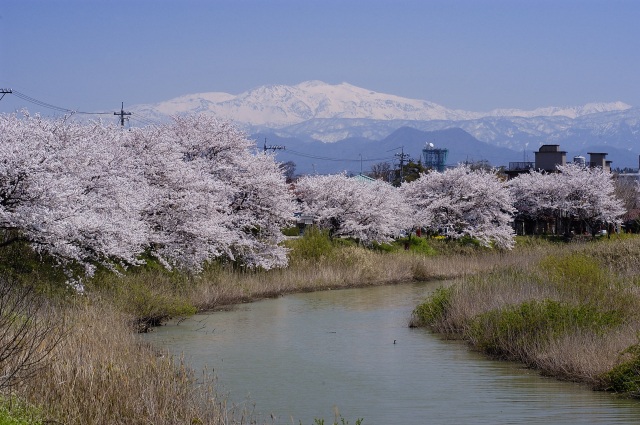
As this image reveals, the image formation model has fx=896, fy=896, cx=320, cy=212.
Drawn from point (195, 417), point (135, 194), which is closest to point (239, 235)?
point (135, 194)

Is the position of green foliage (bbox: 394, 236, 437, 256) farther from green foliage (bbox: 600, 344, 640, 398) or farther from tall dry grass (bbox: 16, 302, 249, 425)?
tall dry grass (bbox: 16, 302, 249, 425)

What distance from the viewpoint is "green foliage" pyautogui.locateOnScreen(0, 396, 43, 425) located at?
952 centimetres

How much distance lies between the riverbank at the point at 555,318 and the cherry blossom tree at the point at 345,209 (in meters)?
18.4

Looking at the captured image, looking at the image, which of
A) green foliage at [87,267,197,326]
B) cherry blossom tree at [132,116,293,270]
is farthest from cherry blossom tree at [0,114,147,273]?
cherry blossom tree at [132,116,293,270]

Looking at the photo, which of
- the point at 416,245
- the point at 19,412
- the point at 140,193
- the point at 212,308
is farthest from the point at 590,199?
the point at 19,412

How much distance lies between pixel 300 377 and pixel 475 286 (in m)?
8.00

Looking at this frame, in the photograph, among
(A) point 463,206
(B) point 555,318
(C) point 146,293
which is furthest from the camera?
(A) point 463,206

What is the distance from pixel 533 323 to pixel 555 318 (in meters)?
0.51

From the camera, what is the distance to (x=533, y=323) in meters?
19.7

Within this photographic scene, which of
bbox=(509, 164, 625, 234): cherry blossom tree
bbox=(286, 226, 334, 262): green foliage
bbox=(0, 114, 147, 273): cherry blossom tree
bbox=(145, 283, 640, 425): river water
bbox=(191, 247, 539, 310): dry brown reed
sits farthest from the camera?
bbox=(509, 164, 625, 234): cherry blossom tree

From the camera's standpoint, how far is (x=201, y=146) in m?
36.2

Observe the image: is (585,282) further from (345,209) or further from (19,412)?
(345,209)

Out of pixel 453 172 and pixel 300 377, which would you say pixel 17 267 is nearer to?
pixel 300 377

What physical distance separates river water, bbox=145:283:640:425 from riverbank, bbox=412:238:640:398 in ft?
1.38
